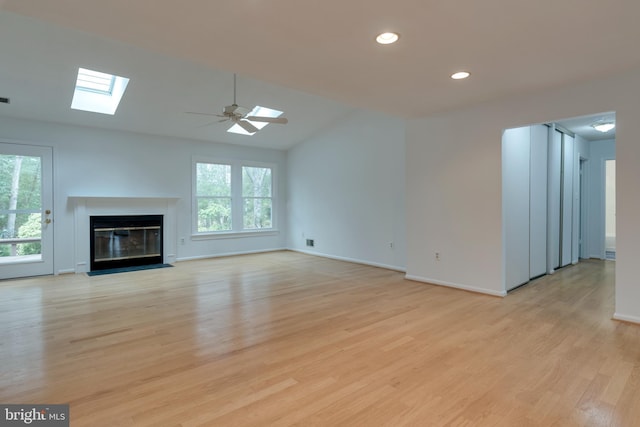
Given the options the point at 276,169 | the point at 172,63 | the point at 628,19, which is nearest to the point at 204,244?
the point at 276,169

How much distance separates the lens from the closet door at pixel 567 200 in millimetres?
5883

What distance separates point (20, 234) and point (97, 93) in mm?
2544

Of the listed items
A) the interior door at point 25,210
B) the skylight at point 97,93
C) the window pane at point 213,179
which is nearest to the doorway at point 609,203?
the window pane at point 213,179

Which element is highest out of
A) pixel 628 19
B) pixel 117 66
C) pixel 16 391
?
pixel 117 66

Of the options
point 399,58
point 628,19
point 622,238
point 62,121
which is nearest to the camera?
point 628,19

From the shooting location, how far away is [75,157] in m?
5.79

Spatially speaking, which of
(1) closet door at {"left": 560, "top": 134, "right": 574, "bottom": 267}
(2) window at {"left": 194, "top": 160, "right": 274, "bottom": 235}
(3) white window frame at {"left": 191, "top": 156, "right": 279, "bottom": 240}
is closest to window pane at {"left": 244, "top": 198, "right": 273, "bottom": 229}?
(2) window at {"left": 194, "top": 160, "right": 274, "bottom": 235}

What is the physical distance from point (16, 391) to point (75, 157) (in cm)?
481

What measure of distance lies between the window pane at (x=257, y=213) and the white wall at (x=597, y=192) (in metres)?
7.02

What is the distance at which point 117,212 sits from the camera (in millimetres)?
6234

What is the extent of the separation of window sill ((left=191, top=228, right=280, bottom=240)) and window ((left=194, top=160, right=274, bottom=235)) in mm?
36

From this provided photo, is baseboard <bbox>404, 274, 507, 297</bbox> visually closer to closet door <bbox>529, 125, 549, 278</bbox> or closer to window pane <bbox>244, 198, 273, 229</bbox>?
closet door <bbox>529, 125, 549, 278</bbox>

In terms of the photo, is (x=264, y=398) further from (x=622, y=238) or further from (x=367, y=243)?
(x=367, y=243)

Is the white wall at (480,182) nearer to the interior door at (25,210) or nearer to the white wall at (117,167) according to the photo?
the white wall at (117,167)
